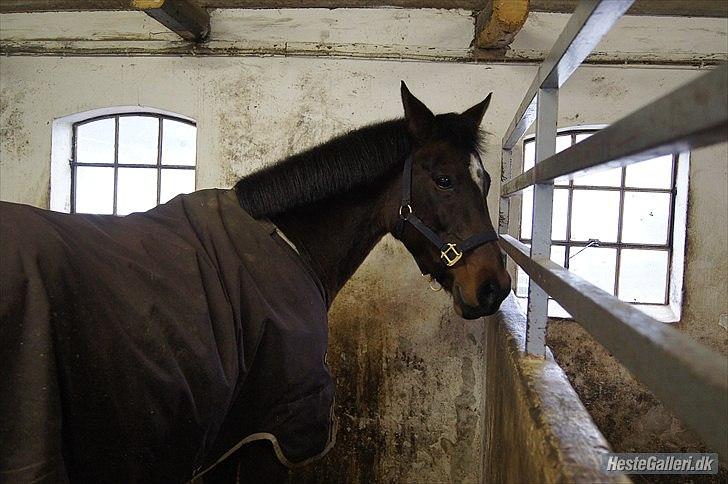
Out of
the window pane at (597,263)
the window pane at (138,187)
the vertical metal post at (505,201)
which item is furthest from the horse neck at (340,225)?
the window pane at (138,187)

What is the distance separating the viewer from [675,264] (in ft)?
7.87

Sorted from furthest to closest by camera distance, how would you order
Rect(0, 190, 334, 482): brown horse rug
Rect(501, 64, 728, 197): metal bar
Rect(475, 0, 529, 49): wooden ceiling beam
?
Rect(475, 0, 529, 49): wooden ceiling beam
Rect(0, 190, 334, 482): brown horse rug
Rect(501, 64, 728, 197): metal bar

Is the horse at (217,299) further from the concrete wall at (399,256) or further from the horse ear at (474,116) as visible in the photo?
the concrete wall at (399,256)

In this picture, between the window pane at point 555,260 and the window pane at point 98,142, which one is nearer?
the window pane at point 555,260

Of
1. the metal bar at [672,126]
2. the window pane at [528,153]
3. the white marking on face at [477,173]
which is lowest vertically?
A: the metal bar at [672,126]

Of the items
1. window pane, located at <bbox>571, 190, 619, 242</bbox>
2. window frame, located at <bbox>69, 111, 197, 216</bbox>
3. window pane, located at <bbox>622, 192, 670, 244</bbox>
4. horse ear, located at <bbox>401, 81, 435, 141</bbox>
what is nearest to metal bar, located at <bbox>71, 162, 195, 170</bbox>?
window frame, located at <bbox>69, 111, 197, 216</bbox>

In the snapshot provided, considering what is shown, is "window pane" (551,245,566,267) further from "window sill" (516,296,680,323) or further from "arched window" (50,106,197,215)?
"arched window" (50,106,197,215)

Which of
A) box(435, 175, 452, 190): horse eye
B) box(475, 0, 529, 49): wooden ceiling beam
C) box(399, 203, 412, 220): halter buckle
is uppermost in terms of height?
box(475, 0, 529, 49): wooden ceiling beam

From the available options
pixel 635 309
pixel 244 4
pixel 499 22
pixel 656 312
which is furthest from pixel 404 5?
pixel 635 309

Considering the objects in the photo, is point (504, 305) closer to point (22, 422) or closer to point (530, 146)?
point (530, 146)

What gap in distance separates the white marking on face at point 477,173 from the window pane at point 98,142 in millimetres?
2275

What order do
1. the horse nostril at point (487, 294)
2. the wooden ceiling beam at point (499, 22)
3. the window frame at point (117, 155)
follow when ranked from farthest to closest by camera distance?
the window frame at point (117, 155) → the wooden ceiling beam at point (499, 22) → the horse nostril at point (487, 294)

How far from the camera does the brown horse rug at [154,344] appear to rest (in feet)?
3.12

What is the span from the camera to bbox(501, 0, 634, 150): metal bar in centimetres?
64
